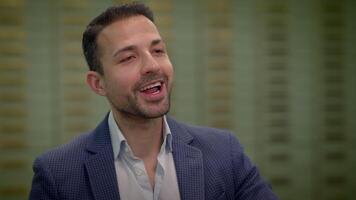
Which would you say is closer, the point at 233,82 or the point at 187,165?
the point at 187,165

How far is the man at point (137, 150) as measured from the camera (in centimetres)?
127

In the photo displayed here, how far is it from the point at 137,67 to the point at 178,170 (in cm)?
34

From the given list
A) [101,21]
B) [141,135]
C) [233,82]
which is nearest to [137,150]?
[141,135]

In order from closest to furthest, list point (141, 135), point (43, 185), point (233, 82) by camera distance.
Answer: point (43, 185)
point (141, 135)
point (233, 82)

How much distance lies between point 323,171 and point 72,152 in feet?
5.73

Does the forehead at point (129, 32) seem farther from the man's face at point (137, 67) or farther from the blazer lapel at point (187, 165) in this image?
the blazer lapel at point (187, 165)

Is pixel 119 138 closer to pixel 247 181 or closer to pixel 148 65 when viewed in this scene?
pixel 148 65

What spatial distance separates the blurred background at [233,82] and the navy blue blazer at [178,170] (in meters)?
0.98

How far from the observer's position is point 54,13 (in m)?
2.29

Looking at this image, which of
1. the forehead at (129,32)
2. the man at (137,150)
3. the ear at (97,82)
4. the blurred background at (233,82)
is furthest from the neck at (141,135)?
the blurred background at (233,82)

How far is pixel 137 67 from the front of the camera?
1283 millimetres

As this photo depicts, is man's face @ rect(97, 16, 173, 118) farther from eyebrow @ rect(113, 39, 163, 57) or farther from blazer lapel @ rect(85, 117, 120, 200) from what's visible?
blazer lapel @ rect(85, 117, 120, 200)

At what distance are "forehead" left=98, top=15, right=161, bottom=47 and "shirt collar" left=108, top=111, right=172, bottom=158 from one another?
0.84 ft

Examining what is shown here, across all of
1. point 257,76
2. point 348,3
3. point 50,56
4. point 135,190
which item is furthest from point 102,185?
point 348,3
